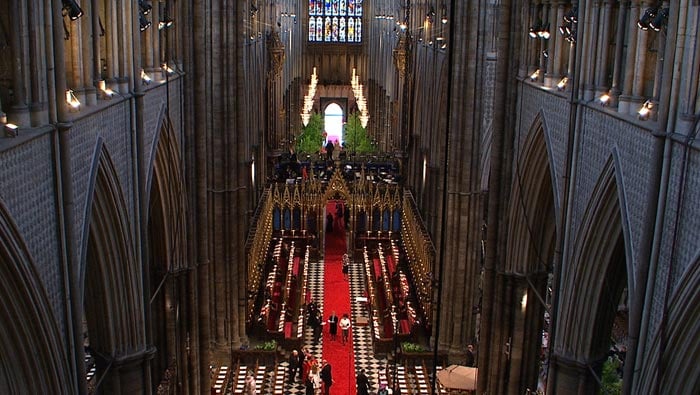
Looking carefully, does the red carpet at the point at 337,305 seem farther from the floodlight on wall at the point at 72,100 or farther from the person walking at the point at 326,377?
the floodlight on wall at the point at 72,100

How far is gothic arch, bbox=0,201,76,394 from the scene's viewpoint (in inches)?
326

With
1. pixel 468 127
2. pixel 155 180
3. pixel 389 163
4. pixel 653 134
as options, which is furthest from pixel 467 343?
pixel 389 163

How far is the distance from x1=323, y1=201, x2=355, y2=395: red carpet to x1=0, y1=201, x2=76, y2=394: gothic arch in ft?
44.5

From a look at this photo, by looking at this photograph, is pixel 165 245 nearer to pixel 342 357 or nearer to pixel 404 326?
pixel 342 357

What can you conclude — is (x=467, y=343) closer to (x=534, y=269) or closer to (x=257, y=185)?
(x=534, y=269)

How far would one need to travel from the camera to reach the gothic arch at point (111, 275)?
1169 centimetres

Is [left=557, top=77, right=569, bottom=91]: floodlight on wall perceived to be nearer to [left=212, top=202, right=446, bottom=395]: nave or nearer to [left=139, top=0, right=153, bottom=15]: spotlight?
[left=139, top=0, right=153, bottom=15]: spotlight

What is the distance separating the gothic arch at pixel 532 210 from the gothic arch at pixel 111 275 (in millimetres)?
7289

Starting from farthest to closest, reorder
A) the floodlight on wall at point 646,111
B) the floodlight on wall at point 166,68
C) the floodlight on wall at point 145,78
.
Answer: the floodlight on wall at point 166,68 < the floodlight on wall at point 145,78 < the floodlight on wall at point 646,111

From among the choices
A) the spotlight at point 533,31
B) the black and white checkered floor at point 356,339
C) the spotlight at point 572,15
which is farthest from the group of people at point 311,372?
the spotlight at point 572,15

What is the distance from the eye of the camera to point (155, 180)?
632 inches

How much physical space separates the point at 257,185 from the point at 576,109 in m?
21.1

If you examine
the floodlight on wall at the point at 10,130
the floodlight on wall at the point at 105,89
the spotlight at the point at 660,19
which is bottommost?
the floodlight on wall at the point at 105,89

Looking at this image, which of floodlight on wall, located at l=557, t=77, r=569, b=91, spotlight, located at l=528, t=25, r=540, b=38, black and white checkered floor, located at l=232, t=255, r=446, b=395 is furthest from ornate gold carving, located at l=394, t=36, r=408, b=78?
Result: floodlight on wall, located at l=557, t=77, r=569, b=91
